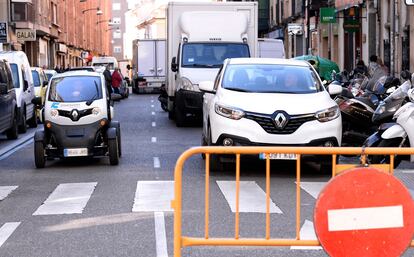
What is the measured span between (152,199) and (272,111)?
3.00 metres

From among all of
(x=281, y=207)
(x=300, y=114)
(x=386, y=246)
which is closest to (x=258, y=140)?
(x=300, y=114)

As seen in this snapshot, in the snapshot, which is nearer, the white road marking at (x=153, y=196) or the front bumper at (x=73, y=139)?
the white road marking at (x=153, y=196)

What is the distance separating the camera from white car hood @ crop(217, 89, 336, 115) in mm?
13430

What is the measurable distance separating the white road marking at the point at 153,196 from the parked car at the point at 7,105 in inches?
339

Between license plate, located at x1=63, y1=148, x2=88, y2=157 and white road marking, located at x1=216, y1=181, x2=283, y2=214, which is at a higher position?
license plate, located at x1=63, y1=148, x2=88, y2=157

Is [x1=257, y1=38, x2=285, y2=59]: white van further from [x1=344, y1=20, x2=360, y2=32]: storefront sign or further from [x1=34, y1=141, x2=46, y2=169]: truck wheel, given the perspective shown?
[x1=34, y1=141, x2=46, y2=169]: truck wheel

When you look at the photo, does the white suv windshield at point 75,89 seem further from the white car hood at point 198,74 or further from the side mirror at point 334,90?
the white car hood at point 198,74

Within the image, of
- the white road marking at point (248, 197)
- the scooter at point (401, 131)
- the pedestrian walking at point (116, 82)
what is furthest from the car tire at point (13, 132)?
the pedestrian walking at point (116, 82)

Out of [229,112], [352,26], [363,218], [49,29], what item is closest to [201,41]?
[229,112]

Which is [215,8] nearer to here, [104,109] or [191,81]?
[191,81]

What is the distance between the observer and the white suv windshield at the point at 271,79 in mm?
14500

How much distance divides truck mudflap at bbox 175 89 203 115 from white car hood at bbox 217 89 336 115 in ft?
30.0

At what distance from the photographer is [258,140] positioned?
43.5ft

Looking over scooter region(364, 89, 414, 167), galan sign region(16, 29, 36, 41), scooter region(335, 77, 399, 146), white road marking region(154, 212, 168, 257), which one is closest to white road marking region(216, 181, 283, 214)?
white road marking region(154, 212, 168, 257)
